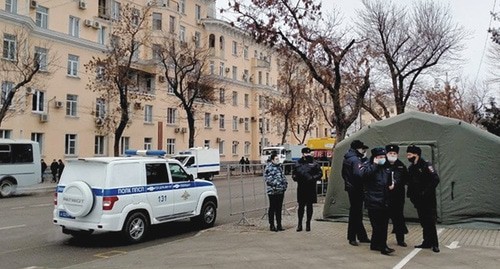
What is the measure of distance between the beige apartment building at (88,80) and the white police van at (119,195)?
1357 centimetres

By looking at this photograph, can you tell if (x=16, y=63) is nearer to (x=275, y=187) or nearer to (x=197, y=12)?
(x=275, y=187)

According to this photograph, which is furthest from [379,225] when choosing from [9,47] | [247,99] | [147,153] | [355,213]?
[247,99]

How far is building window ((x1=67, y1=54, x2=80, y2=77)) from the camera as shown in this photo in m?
35.8

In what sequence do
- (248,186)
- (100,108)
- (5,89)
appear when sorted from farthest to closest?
1. (100,108)
2. (5,89)
3. (248,186)

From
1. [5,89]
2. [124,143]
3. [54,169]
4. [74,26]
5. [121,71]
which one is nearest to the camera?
[5,89]

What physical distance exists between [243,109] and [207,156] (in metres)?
23.0

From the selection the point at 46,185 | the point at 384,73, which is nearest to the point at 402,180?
the point at 384,73

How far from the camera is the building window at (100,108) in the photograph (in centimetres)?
3788

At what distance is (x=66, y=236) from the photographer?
11758 millimetres

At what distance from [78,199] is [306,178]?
500 centimetres

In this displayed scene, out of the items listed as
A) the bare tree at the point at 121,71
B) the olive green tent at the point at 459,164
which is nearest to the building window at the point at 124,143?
the bare tree at the point at 121,71

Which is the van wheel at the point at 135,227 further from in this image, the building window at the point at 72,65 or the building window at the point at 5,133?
the building window at the point at 72,65

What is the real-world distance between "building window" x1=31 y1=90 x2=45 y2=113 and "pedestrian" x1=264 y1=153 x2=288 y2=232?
26333 millimetres

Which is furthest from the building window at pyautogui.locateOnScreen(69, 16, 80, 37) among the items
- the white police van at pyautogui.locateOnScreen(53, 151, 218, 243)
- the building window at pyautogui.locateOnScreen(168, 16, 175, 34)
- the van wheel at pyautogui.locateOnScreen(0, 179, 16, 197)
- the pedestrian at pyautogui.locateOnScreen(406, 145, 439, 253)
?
the pedestrian at pyautogui.locateOnScreen(406, 145, 439, 253)
